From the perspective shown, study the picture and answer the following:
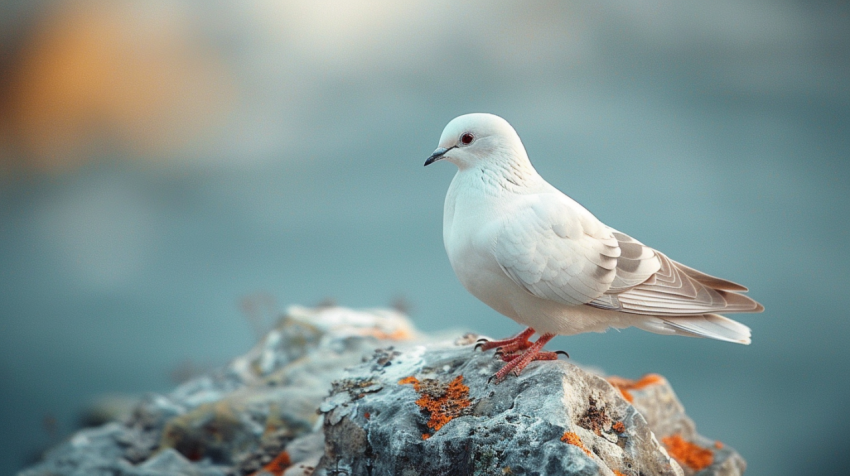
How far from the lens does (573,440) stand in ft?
13.4

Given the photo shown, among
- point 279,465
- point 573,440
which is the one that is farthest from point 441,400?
point 279,465

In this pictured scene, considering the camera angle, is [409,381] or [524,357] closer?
[524,357]

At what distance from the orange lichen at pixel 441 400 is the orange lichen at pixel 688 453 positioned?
102 inches

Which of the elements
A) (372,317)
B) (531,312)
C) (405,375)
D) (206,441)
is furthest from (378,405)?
(372,317)

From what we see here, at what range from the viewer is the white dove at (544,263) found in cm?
469

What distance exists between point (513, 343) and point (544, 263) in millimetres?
967

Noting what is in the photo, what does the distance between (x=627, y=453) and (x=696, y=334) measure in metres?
1.14

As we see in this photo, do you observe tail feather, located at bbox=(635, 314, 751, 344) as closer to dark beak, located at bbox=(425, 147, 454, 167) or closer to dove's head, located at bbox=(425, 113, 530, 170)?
dove's head, located at bbox=(425, 113, 530, 170)

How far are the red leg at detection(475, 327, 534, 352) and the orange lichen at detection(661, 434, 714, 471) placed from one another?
2.09 meters

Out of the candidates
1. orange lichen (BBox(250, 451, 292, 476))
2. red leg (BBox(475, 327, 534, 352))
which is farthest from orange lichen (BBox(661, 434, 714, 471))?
orange lichen (BBox(250, 451, 292, 476))

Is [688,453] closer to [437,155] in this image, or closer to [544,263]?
[544,263]

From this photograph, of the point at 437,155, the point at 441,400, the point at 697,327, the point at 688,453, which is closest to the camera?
the point at 441,400

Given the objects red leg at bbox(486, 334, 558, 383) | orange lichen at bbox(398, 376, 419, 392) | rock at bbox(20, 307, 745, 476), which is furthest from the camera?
orange lichen at bbox(398, 376, 419, 392)

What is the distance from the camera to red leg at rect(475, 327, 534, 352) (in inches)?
207
